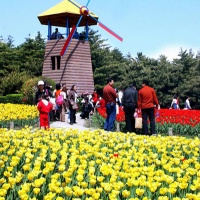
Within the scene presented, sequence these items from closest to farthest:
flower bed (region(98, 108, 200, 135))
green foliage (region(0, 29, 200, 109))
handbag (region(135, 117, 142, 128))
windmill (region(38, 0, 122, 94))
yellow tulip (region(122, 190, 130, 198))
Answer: yellow tulip (region(122, 190, 130, 198)), handbag (region(135, 117, 142, 128)), flower bed (region(98, 108, 200, 135)), windmill (region(38, 0, 122, 94)), green foliage (region(0, 29, 200, 109))

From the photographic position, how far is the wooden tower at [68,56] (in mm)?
32912

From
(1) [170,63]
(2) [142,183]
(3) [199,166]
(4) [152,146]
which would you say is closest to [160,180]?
(2) [142,183]

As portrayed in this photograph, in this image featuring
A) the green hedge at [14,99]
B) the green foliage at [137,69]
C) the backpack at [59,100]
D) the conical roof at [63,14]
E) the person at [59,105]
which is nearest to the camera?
the backpack at [59,100]

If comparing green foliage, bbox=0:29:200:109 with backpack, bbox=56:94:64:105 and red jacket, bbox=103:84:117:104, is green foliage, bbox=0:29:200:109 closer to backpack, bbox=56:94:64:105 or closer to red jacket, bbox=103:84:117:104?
backpack, bbox=56:94:64:105

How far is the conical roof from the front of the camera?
105 ft

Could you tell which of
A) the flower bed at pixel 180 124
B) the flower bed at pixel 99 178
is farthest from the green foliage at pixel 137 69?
the flower bed at pixel 99 178

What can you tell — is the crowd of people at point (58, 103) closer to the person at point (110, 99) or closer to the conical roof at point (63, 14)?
the person at point (110, 99)

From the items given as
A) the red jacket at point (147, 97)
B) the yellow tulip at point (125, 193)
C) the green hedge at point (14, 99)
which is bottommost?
the yellow tulip at point (125, 193)

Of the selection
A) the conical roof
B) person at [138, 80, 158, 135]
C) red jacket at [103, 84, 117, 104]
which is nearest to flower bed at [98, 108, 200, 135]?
person at [138, 80, 158, 135]

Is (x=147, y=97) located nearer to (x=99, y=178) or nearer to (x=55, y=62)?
(x=99, y=178)

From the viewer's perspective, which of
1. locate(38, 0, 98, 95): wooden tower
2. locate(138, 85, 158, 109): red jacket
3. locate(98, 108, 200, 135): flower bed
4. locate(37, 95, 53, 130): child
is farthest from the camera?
locate(38, 0, 98, 95): wooden tower

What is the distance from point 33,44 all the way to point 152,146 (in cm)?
4285

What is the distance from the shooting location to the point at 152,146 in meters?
7.25

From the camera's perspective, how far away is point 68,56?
33812mm
